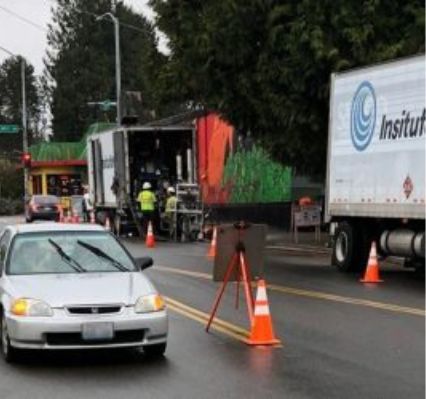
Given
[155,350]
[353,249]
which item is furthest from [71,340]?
[353,249]

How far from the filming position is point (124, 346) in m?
9.50

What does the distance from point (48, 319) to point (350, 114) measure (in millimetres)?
11231

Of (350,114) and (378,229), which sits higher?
(350,114)

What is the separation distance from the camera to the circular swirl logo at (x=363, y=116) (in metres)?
18.4

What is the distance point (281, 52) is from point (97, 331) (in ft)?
51.2

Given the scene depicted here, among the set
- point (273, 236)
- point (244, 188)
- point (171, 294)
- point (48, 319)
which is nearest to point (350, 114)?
point (171, 294)

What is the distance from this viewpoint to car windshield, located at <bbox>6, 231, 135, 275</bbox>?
34.5ft

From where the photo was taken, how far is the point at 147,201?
3212 cm

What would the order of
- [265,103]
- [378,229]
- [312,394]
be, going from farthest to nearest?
[265,103], [378,229], [312,394]

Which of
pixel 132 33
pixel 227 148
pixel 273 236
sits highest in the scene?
pixel 132 33

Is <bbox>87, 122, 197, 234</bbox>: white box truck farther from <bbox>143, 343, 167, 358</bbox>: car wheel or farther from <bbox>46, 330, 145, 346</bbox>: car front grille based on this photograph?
<bbox>46, 330, 145, 346</bbox>: car front grille

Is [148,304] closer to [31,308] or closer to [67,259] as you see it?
[31,308]

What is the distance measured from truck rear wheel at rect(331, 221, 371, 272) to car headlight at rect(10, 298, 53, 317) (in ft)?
36.5

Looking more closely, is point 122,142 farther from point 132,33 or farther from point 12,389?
point 132,33
